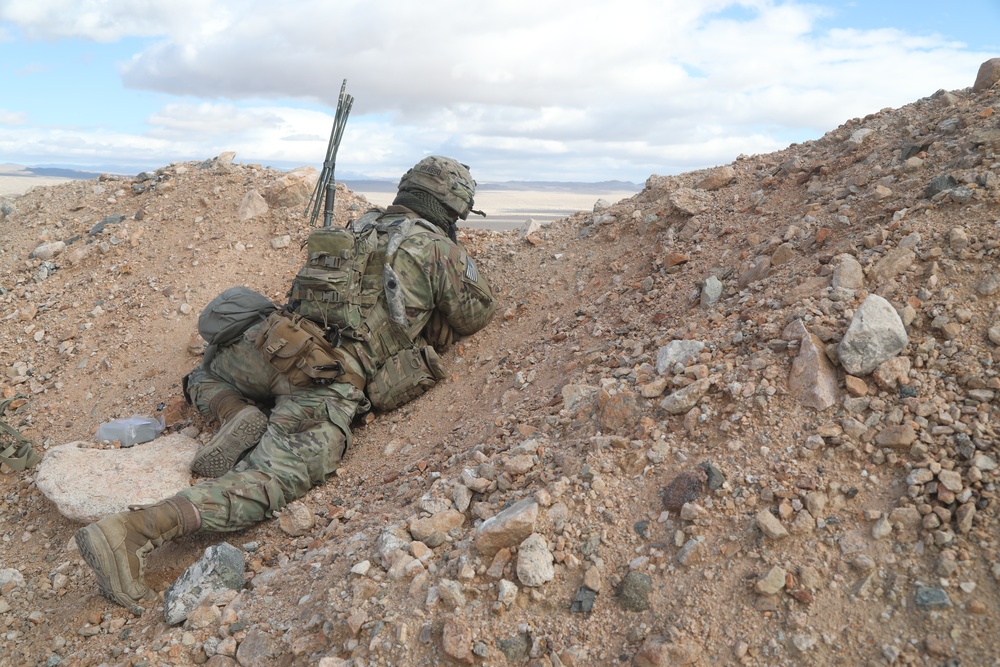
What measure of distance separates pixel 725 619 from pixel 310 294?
3.39 m

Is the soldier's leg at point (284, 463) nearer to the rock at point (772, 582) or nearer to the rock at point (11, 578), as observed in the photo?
the rock at point (11, 578)

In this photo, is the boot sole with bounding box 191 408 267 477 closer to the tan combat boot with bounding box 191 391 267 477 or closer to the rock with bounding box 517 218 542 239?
the tan combat boot with bounding box 191 391 267 477

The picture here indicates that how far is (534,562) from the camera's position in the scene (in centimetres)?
279

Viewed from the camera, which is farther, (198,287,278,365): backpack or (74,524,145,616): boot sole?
(198,287,278,365): backpack

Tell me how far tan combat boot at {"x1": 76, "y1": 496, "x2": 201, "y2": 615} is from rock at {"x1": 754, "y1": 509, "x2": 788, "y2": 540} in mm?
2994

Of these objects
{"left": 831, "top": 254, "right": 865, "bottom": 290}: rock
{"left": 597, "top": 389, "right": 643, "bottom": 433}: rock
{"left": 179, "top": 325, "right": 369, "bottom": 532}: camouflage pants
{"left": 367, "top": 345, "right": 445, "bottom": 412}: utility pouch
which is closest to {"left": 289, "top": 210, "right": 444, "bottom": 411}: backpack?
{"left": 367, "top": 345, "right": 445, "bottom": 412}: utility pouch

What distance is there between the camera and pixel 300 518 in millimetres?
3961

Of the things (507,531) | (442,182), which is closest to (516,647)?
(507,531)

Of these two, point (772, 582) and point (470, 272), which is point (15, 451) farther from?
point (772, 582)

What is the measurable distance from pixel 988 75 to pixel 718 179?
78.3 inches

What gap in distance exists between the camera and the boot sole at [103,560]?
11.1 feet

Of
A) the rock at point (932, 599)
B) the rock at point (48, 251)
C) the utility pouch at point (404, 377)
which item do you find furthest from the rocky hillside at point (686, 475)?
the rock at point (48, 251)

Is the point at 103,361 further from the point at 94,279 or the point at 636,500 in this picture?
the point at 636,500

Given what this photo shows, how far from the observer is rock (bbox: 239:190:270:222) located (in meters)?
7.33
